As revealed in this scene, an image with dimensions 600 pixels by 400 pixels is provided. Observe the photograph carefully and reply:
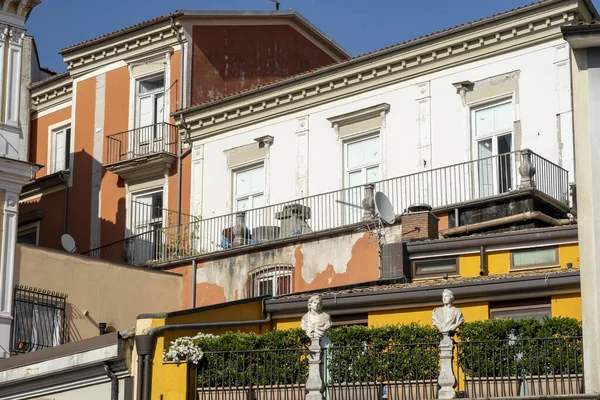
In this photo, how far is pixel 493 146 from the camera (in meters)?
31.7

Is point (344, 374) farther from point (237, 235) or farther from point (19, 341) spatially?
point (237, 235)

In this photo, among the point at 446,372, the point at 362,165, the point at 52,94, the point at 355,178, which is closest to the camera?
the point at 446,372

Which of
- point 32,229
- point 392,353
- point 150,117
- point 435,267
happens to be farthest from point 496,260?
point 32,229

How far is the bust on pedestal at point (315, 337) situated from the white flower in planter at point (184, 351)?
2324mm

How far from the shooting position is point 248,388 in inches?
912

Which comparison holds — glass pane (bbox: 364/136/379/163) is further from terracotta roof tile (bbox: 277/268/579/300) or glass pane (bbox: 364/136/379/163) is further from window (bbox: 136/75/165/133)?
terracotta roof tile (bbox: 277/268/579/300)

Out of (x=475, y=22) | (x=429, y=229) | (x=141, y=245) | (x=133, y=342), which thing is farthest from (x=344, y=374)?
(x=141, y=245)

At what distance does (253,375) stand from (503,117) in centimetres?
1106

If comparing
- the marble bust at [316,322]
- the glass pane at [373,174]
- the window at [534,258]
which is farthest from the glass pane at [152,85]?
the marble bust at [316,322]

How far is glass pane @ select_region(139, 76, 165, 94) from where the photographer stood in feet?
129

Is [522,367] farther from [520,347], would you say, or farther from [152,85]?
[152,85]

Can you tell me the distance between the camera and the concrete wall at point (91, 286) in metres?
30.9

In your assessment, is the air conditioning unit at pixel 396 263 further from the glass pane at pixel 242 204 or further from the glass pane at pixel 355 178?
the glass pane at pixel 242 204

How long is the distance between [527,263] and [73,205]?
17941 millimetres
